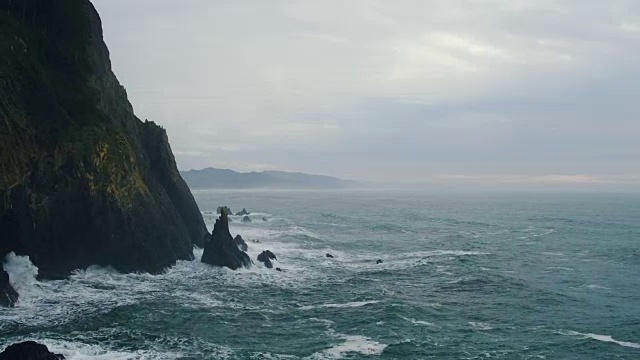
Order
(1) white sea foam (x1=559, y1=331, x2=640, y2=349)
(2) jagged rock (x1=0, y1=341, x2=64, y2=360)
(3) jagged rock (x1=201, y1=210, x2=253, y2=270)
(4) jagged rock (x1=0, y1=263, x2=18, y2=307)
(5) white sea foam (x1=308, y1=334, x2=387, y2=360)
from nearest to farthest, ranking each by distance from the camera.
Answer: (2) jagged rock (x1=0, y1=341, x2=64, y2=360) < (5) white sea foam (x1=308, y1=334, x2=387, y2=360) < (1) white sea foam (x1=559, y1=331, x2=640, y2=349) < (4) jagged rock (x1=0, y1=263, x2=18, y2=307) < (3) jagged rock (x1=201, y1=210, x2=253, y2=270)

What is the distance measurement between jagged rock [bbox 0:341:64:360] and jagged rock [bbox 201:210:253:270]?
124 feet

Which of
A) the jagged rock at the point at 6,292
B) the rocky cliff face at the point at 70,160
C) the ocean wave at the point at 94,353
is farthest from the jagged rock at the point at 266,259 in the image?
the ocean wave at the point at 94,353

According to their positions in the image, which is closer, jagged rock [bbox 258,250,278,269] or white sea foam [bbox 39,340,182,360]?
white sea foam [bbox 39,340,182,360]

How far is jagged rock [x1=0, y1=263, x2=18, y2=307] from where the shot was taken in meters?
44.8

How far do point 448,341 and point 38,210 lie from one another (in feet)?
136

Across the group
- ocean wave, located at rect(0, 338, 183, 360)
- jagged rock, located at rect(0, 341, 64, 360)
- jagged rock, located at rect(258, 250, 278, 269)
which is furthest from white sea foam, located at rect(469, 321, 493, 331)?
jagged rock, located at rect(0, 341, 64, 360)

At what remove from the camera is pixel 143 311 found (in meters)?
47.3

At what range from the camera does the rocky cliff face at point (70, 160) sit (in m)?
51.0

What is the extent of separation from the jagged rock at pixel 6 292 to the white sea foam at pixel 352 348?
27.5m

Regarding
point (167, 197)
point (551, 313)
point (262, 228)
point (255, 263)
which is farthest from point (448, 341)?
point (262, 228)

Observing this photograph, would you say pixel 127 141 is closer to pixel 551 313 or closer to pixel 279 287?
pixel 279 287

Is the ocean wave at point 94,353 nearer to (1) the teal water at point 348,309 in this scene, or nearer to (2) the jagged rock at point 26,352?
(1) the teal water at point 348,309

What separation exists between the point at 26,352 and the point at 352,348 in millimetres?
22461

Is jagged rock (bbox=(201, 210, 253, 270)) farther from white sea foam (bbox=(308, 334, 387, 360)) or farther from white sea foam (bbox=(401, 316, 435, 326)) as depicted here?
white sea foam (bbox=(308, 334, 387, 360))
